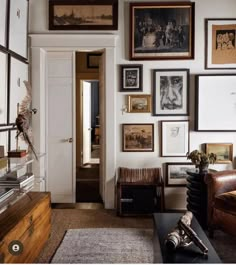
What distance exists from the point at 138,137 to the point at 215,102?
3.89 feet

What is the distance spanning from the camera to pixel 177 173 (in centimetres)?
468

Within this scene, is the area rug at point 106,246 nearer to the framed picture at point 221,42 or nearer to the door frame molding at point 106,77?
the door frame molding at point 106,77

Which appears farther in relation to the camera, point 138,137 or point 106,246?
point 138,137

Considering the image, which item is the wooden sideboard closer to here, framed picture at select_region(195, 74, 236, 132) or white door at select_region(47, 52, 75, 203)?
white door at select_region(47, 52, 75, 203)

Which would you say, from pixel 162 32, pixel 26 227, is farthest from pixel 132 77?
pixel 26 227

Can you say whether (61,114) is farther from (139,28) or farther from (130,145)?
(139,28)

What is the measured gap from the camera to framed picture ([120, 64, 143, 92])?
4.63m

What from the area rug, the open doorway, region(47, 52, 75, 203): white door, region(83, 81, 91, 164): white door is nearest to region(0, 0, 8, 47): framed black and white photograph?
region(47, 52, 75, 203): white door

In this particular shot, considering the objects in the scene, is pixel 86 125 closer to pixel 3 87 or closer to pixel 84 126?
pixel 84 126

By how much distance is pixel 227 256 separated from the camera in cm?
307

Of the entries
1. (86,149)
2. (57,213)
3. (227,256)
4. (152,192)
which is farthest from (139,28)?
(86,149)

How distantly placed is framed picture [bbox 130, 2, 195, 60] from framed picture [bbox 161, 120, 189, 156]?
0.94 metres

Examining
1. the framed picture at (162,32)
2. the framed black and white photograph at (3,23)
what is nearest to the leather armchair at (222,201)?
the framed picture at (162,32)

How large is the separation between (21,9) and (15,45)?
22.6 inches
